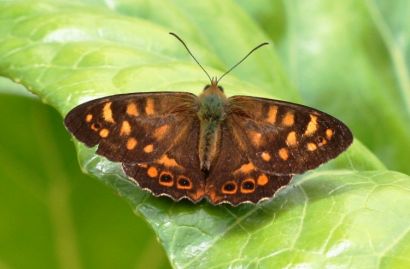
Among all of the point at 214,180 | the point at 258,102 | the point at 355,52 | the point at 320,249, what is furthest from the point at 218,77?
the point at 355,52

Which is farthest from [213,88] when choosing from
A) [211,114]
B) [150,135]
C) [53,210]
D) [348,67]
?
[348,67]

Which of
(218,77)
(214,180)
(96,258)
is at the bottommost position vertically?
(96,258)

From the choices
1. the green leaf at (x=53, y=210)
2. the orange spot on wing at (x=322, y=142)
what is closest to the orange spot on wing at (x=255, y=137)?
the orange spot on wing at (x=322, y=142)

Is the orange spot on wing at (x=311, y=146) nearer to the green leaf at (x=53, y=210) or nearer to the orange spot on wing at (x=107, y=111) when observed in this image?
the orange spot on wing at (x=107, y=111)

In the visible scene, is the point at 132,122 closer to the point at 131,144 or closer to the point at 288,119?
the point at 131,144

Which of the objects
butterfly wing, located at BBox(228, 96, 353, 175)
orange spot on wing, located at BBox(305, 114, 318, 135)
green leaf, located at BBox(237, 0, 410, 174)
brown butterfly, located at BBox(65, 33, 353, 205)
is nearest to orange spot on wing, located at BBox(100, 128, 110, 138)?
brown butterfly, located at BBox(65, 33, 353, 205)

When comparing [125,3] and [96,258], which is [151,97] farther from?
[96,258]

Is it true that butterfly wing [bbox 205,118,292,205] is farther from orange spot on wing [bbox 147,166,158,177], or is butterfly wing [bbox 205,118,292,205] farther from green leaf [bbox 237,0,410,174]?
green leaf [bbox 237,0,410,174]
